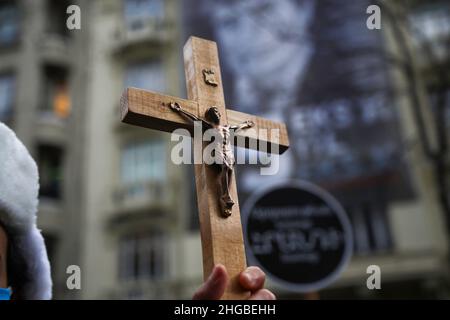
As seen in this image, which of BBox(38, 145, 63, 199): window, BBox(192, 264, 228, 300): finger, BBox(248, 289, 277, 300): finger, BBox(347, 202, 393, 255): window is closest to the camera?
BBox(192, 264, 228, 300): finger

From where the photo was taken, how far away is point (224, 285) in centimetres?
179

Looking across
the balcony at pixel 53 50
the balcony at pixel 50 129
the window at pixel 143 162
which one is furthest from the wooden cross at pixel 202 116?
the balcony at pixel 53 50

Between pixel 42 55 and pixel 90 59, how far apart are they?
4.92 feet

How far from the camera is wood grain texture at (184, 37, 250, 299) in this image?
2197mm

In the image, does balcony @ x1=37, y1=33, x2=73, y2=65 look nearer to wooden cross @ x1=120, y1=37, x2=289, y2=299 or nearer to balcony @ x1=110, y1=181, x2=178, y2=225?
balcony @ x1=110, y1=181, x2=178, y2=225

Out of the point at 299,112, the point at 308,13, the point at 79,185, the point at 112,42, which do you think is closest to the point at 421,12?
the point at 308,13

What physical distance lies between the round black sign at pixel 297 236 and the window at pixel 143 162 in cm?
1091

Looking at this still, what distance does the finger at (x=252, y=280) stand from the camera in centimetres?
203

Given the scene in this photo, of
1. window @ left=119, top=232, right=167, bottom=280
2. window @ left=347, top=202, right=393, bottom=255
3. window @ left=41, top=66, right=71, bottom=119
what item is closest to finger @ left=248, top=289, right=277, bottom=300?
window @ left=347, top=202, right=393, bottom=255

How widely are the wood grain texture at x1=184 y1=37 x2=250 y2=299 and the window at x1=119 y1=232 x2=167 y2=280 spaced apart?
12273 mm

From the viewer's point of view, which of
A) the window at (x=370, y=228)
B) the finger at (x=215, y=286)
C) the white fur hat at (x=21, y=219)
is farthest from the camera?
the window at (x=370, y=228)

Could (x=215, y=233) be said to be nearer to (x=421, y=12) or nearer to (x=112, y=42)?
(x=421, y=12)

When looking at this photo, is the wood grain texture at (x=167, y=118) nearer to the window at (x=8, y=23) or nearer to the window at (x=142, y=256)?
the window at (x=142, y=256)

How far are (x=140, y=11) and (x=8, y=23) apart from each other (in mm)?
4400
